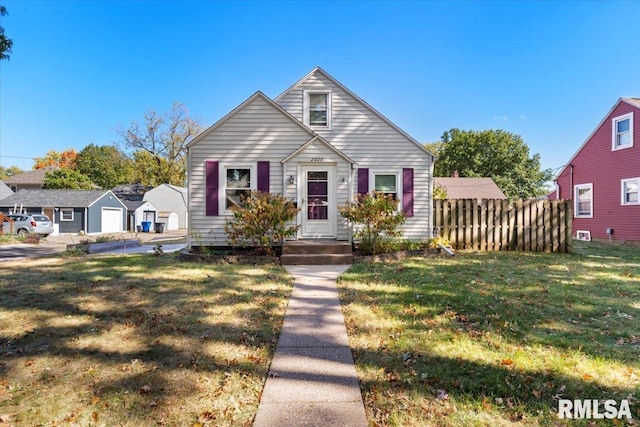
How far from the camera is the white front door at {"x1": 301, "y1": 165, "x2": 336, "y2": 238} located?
1022cm

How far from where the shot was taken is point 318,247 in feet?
29.2

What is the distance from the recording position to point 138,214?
33.4 metres

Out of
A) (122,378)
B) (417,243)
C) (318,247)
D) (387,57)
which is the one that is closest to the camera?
(122,378)

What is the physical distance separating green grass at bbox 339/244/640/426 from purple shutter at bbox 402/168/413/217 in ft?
15.0

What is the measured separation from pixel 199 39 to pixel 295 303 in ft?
48.0

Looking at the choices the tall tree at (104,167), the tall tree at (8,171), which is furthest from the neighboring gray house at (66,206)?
the tall tree at (8,171)

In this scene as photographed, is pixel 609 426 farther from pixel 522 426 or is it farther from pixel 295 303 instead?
pixel 295 303

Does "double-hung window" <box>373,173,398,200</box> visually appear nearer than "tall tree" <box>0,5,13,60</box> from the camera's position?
No

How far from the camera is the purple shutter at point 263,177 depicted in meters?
10.1

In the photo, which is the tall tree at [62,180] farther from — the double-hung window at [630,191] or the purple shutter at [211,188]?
the double-hung window at [630,191]

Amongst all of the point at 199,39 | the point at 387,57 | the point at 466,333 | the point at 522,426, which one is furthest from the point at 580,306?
the point at 199,39

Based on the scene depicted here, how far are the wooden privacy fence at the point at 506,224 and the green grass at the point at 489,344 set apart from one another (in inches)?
166

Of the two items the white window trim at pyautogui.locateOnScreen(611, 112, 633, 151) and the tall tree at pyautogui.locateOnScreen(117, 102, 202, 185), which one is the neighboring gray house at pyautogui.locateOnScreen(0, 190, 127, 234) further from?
the white window trim at pyautogui.locateOnScreen(611, 112, 633, 151)

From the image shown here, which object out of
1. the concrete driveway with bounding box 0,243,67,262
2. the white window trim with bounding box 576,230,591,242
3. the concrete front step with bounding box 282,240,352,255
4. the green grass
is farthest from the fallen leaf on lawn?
the white window trim with bounding box 576,230,591,242
